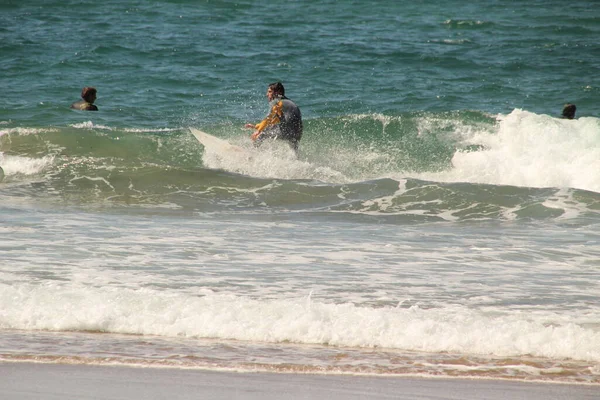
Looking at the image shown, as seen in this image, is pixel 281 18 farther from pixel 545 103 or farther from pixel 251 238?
pixel 251 238

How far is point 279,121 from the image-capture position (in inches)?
530

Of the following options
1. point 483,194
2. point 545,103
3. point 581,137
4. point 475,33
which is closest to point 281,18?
point 475,33

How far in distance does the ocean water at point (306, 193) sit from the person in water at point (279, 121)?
23cm

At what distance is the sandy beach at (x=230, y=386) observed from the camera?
475 centimetres

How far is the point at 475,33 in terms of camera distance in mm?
26469

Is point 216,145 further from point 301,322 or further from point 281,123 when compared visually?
point 301,322

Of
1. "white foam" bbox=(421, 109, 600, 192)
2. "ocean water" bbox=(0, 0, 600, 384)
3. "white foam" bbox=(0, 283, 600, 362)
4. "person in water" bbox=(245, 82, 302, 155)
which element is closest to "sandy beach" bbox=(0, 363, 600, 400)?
"ocean water" bbox=(0, 0, 600, 384)

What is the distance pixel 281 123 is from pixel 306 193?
1788 mm

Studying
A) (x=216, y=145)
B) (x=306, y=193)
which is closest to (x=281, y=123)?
(x=216, y=145)

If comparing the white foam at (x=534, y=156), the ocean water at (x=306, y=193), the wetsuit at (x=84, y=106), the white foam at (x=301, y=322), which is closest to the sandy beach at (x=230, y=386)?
the ocean water at (x=306, y=193)

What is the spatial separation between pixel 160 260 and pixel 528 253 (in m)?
3.17

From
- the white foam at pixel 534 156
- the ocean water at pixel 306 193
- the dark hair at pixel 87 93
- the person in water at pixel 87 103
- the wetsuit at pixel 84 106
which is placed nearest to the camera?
the ocean water at pixel 306 193

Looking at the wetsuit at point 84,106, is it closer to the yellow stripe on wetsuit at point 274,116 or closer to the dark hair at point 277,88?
the yellow stripe on wetsuit at point 274,116

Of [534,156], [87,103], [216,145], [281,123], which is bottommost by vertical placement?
[534,156]
